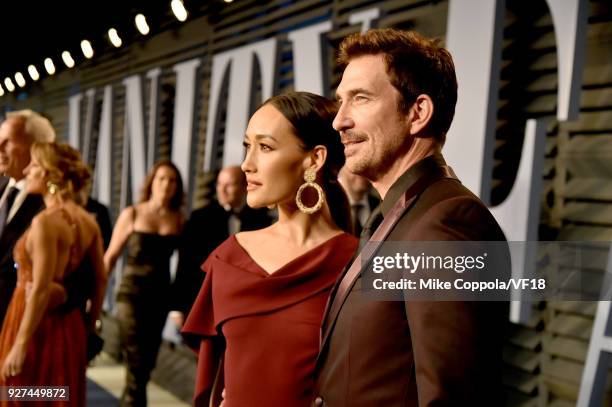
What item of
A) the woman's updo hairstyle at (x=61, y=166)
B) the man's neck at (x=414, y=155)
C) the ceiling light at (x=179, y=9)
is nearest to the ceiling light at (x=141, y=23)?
the ceiling light at (x=179, y=9)

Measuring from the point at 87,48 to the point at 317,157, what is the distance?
4.73m

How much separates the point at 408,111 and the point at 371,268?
0.28 meters

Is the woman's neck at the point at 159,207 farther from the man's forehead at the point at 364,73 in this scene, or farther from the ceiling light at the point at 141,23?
the man's forehead at the point at 364,73

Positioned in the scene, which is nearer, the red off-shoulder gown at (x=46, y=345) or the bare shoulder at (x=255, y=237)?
the bare shoulder at (x=255, y=237)

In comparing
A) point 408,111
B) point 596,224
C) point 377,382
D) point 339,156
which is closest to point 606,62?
point 596,224

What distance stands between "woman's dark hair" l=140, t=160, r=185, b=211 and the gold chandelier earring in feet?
12.0

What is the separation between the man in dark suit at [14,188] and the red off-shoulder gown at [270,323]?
5.69ft

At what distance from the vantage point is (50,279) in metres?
3.34

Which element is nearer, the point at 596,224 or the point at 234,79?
the point at 596,224

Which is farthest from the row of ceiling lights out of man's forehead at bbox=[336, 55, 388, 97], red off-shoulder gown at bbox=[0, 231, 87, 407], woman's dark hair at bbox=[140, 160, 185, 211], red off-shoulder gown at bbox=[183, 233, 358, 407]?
man's forehead at bbox=[336, 55, 388, 97]

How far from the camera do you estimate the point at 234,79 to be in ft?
21.2

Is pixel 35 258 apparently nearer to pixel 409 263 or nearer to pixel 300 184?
pixel 300 184

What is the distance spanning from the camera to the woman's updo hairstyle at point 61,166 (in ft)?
11.5

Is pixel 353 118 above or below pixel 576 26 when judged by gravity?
below
